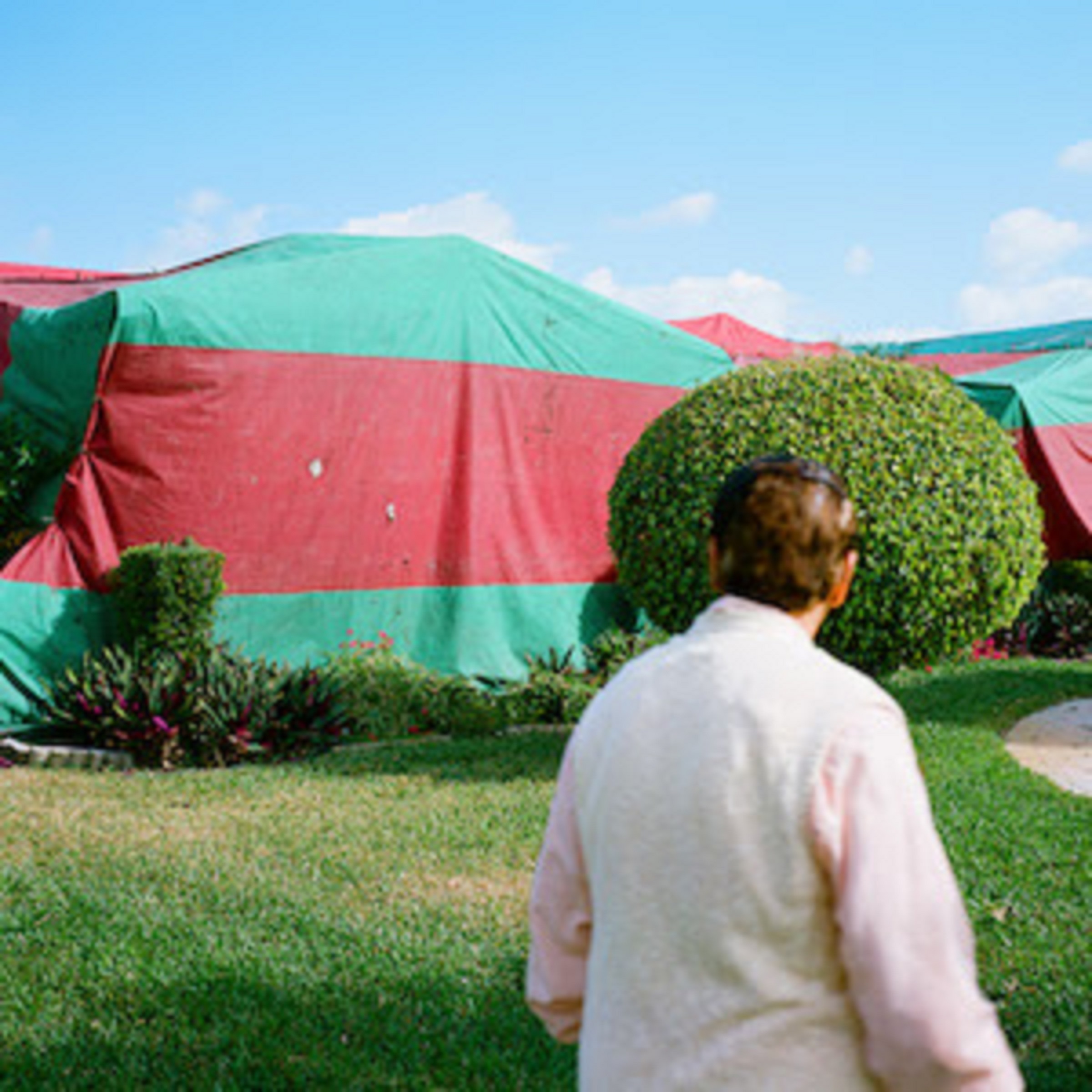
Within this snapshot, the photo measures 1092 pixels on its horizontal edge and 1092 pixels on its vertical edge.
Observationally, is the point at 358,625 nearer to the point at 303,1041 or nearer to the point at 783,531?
the point at 303,1041

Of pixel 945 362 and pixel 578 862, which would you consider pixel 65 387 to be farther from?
pixel 945 362

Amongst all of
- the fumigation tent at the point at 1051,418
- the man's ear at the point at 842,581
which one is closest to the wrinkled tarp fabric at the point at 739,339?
the fumigation tent at the point at 1051,418

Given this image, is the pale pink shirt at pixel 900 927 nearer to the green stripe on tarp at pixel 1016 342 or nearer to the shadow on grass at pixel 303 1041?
the shadow on grass at pixel 303 1041

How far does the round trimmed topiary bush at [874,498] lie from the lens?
24.7ft

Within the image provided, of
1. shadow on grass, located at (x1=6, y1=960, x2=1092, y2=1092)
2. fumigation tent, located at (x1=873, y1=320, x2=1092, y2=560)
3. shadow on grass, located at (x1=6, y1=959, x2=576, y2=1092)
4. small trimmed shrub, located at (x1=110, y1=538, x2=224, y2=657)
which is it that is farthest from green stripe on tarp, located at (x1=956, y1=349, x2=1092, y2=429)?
shadow on grass, located at (x1=6, y1=959, x2=576, y2=1092)

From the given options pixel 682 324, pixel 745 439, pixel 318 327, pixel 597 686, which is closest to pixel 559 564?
pixel 597 686

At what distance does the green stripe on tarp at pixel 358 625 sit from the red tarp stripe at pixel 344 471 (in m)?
0.14

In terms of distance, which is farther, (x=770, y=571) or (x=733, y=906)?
(x=770, y=571)

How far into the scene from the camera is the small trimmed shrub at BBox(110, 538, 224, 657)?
28.8 ft

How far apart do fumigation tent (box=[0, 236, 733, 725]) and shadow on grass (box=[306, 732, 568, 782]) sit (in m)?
1.66

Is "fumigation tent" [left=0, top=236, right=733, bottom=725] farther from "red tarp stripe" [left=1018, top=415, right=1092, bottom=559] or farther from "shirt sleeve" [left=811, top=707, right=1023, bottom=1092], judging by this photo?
"shirt sleeve" [left=811, top=707, right=1023, bottom=1092]

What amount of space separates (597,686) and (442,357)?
3187 mm

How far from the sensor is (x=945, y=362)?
1797 cm

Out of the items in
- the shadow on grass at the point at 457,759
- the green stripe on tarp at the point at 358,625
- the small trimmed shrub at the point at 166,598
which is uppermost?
the small trimmed shrub at the point at 166,598
